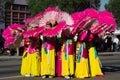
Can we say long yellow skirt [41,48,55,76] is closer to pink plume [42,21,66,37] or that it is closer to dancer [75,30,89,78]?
pink plume [42,21,66,37]

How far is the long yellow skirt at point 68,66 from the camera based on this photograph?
1390 cm

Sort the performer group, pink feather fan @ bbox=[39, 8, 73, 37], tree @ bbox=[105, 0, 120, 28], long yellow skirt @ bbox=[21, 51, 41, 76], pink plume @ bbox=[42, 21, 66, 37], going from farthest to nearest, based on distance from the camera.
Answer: tree @ bbox=[105, 0, 120, 28] < long yellow skirt @ bbox=[21, 51, 41, 76] < the performer group < pink feather fan @ bbox=[39, 8, 73, 37] < pink plume @ bbox=[42, 21, 66, 37]

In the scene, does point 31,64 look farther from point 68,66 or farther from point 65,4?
point 65,4

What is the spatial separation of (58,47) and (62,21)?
3.34 feet

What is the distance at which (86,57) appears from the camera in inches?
565

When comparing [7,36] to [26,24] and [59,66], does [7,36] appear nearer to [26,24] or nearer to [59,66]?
[26,24]

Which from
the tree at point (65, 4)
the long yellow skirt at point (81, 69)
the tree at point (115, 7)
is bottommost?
the long yellow skirt at point (81, 69)

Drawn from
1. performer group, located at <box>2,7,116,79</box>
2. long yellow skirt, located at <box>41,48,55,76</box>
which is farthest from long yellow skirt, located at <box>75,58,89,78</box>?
long yellow skirt, located at <box>41,48,55,76</box>

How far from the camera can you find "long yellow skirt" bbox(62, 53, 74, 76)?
45.6 feet

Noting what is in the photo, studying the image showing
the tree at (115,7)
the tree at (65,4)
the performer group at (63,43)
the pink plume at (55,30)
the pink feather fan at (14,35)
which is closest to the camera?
the pink plume at (55,30)

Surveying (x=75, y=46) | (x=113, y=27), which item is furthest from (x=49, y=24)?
(x=113, y=27)

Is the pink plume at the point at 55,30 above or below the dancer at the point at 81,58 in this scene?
above

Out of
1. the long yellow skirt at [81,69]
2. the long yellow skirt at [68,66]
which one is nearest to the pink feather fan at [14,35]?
the long yellow skirt at [68,66]

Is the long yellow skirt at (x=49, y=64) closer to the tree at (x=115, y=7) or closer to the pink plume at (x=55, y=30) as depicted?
the pink plume at (x=55, y=30)
